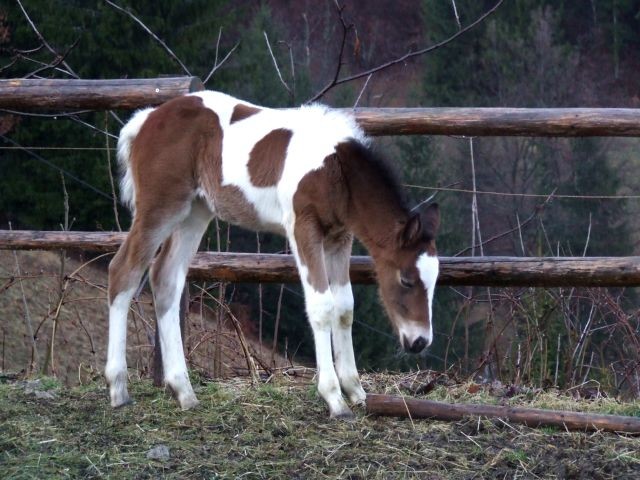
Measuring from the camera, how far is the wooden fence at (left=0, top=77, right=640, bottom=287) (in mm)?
5199

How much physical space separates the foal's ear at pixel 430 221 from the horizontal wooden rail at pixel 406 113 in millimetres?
614

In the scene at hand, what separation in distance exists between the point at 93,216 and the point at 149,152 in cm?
1316

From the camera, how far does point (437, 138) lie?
24016 mm

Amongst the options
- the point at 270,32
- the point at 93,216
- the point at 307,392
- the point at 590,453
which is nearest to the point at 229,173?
the point at 307,392

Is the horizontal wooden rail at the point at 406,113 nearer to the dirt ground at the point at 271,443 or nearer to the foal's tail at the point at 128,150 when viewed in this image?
the foal's tail at the point at 128,150

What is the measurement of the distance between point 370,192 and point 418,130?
622mm

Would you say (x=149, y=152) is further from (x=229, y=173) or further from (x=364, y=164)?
(x=364, y=164)

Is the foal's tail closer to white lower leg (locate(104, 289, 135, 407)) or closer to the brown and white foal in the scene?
the brown and white foal

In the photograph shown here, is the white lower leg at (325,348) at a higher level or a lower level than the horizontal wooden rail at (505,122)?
lower

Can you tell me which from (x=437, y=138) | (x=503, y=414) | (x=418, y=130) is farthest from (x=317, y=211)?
(x=437, y=138)

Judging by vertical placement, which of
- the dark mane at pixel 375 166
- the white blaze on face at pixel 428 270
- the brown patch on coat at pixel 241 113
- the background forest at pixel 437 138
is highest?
the brown patch on coat at pixel 241 113

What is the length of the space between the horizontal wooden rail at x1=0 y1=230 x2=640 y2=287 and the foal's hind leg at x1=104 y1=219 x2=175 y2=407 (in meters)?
0.46

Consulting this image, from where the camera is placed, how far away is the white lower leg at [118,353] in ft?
16.6

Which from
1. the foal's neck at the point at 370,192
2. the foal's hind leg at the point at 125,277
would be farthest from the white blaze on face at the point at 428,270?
the foal's hind leg at the point at 125,277
